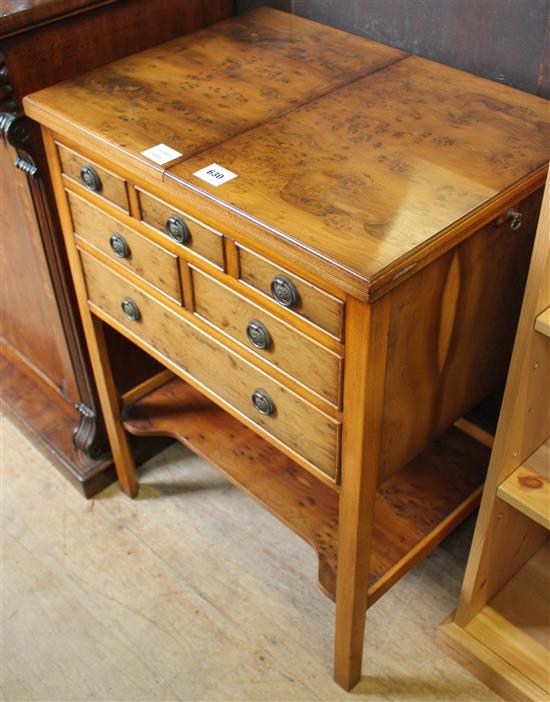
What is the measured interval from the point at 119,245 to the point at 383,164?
1.60 ft

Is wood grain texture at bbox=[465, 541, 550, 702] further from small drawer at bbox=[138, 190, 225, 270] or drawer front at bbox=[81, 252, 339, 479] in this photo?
small drawer at bbox=[138, 190, 225, 270]

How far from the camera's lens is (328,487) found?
1742 mm

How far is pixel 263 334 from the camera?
1.32 meters

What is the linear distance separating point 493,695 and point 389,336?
85 centimetres

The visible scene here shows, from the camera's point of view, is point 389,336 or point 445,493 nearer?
point 389,336

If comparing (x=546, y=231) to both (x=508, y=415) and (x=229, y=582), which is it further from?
(x=229, y=582)

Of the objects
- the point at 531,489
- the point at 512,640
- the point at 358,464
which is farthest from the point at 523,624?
the point at 358,464

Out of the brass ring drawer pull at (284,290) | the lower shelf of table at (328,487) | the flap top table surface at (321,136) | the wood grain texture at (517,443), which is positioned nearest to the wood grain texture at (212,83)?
the flap top table surface at (321,136)

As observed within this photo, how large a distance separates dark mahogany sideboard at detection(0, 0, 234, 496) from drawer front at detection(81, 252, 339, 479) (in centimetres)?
18

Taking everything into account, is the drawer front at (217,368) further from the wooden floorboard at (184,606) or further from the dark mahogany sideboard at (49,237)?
the wooden floorboard at (184,606)

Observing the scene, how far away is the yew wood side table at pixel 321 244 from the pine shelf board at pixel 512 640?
0.19m

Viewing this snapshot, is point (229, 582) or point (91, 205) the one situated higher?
point (91, 205)

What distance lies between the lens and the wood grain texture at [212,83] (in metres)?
1.40

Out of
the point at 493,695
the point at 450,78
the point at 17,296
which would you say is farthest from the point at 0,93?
the point at 493,695
